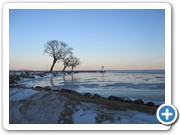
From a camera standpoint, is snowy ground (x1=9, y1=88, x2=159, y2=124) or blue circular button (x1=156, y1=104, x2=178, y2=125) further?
snowy ground (x1=9, y1=88, x2=159, y2=124)

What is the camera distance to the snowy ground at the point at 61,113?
247cm

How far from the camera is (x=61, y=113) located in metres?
2.71

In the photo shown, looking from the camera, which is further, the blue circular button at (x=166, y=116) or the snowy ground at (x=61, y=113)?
the snowy ground at (x=61, y=113)

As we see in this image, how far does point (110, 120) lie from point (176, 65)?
90 centimetres

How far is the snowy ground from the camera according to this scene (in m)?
2.47

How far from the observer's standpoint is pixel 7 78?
240cm

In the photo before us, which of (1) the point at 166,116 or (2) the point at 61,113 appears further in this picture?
(2) the point at 61,113
